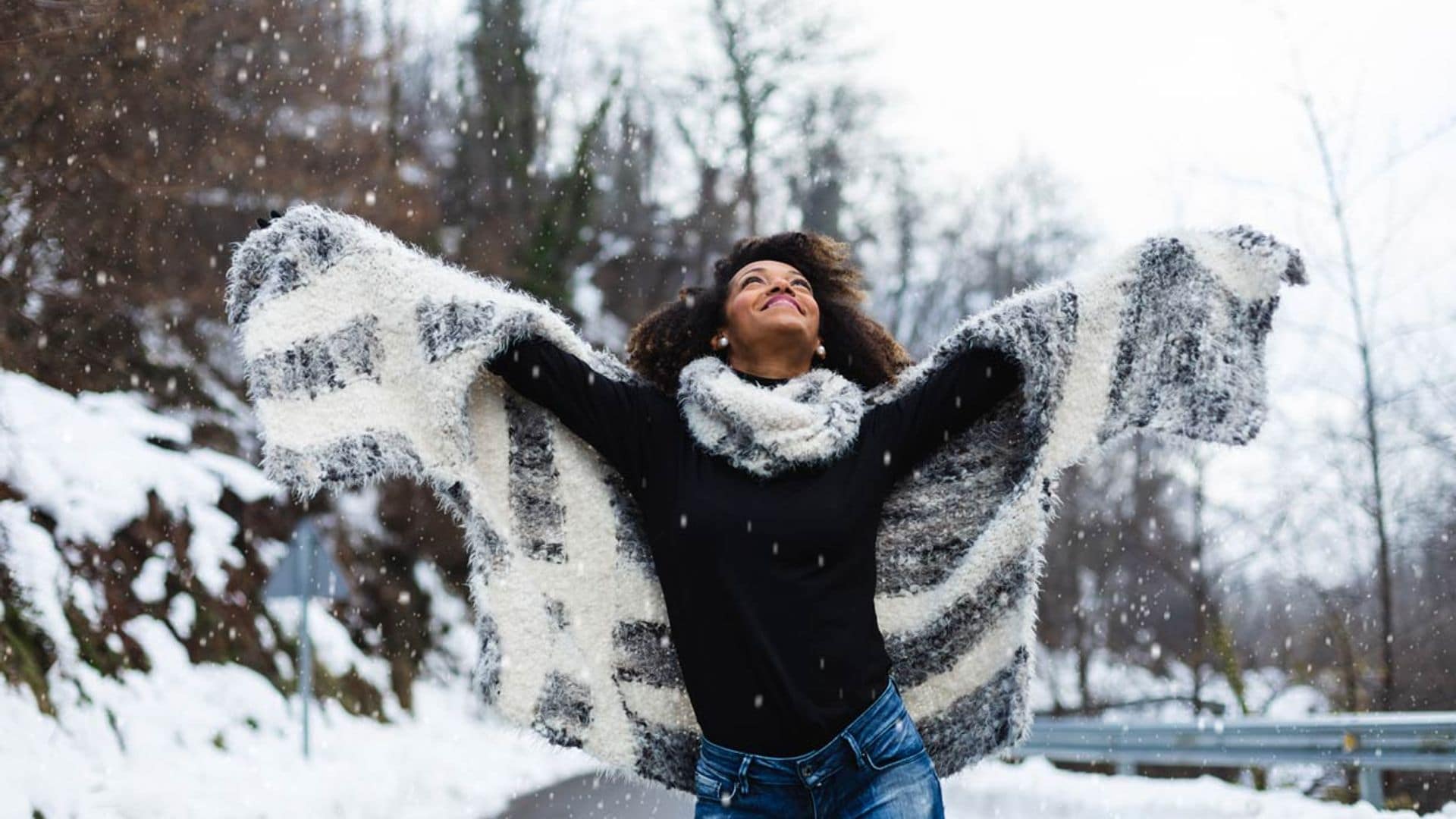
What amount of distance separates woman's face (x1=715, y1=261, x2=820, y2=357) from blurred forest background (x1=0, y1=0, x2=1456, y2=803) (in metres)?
1.00

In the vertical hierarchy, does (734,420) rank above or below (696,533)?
above

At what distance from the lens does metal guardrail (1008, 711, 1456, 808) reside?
6715mm

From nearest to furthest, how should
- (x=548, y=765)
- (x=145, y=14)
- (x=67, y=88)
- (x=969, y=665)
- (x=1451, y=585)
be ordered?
(x=969, y=665)
(x=145, y=14)
(x=67, y=88)
(x=1451, y=585)
(x=548, y=765)

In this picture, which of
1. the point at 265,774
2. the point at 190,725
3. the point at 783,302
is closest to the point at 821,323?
the point at 783,302

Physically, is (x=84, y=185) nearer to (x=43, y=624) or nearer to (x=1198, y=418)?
(x=43, y=624)

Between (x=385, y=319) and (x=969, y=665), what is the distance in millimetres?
1676

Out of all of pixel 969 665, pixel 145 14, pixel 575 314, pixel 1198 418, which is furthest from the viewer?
pixel 575 314

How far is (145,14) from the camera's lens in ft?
22.8

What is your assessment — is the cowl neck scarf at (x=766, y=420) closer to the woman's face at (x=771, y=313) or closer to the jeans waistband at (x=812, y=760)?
the woman's face at (x=771, y=313)

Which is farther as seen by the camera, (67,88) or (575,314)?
(575,314)

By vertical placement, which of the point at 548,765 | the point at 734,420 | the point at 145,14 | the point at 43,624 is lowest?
the point at 548,765

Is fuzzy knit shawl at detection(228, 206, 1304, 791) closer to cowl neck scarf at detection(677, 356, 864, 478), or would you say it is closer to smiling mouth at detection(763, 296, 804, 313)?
cowl neck scarf at detection(677, 356, 864, 478)

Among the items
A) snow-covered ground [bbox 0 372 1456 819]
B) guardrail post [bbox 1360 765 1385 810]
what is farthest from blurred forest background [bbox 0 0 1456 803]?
guardrail post [bbox 1360 765 1385 810]

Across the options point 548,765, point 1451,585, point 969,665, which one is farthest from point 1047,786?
point 969,665
